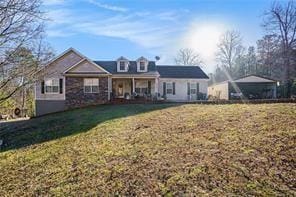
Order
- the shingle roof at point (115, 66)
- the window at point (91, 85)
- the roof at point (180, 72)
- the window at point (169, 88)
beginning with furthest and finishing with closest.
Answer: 1. the roof at point (180, 72)
2. the window at point (169, 88)
3. the shingle roof at point (115, 66)
4. the window at point (91, 85)

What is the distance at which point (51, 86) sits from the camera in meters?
29.7

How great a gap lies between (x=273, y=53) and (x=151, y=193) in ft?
126

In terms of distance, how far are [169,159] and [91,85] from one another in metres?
21.7

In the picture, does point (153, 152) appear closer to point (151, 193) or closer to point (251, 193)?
point (151, 193)

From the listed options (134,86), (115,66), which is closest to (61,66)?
(115,66)

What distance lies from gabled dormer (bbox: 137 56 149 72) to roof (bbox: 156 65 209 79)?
9.72 feet

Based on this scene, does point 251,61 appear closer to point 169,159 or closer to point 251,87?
point 251,87

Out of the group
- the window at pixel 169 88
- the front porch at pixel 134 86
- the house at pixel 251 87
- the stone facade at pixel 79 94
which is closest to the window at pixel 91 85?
the stone facade at pixel 79 94

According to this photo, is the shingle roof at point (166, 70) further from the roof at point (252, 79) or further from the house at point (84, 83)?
the roof at point (252, 79)

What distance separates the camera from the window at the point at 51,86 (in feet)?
97.1

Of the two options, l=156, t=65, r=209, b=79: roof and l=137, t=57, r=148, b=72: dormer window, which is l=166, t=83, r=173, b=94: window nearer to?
l=156, t=65, r=209, b=79: roof

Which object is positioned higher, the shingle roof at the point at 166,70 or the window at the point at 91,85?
the shingle roof at the point at 166,70

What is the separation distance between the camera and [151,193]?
22.5 ft

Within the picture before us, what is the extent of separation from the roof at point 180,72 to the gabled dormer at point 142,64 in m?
2.96
